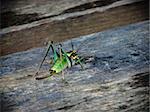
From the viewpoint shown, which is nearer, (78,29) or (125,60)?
(125,60)

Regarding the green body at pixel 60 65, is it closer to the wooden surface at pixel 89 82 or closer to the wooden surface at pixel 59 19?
the wooden surface at pixel 89 82

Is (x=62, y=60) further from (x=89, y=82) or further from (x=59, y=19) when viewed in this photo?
(x=59, y=19)

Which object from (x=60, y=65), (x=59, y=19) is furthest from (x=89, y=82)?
(x=59, y=19)

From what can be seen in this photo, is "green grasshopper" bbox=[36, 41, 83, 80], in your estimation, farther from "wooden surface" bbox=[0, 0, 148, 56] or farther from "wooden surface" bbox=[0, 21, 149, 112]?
"wooden surface" bbox=[0, 0, 148, 56]

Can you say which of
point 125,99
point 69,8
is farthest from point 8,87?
point 69,8

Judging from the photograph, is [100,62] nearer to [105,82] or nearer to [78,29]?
[105,82]
